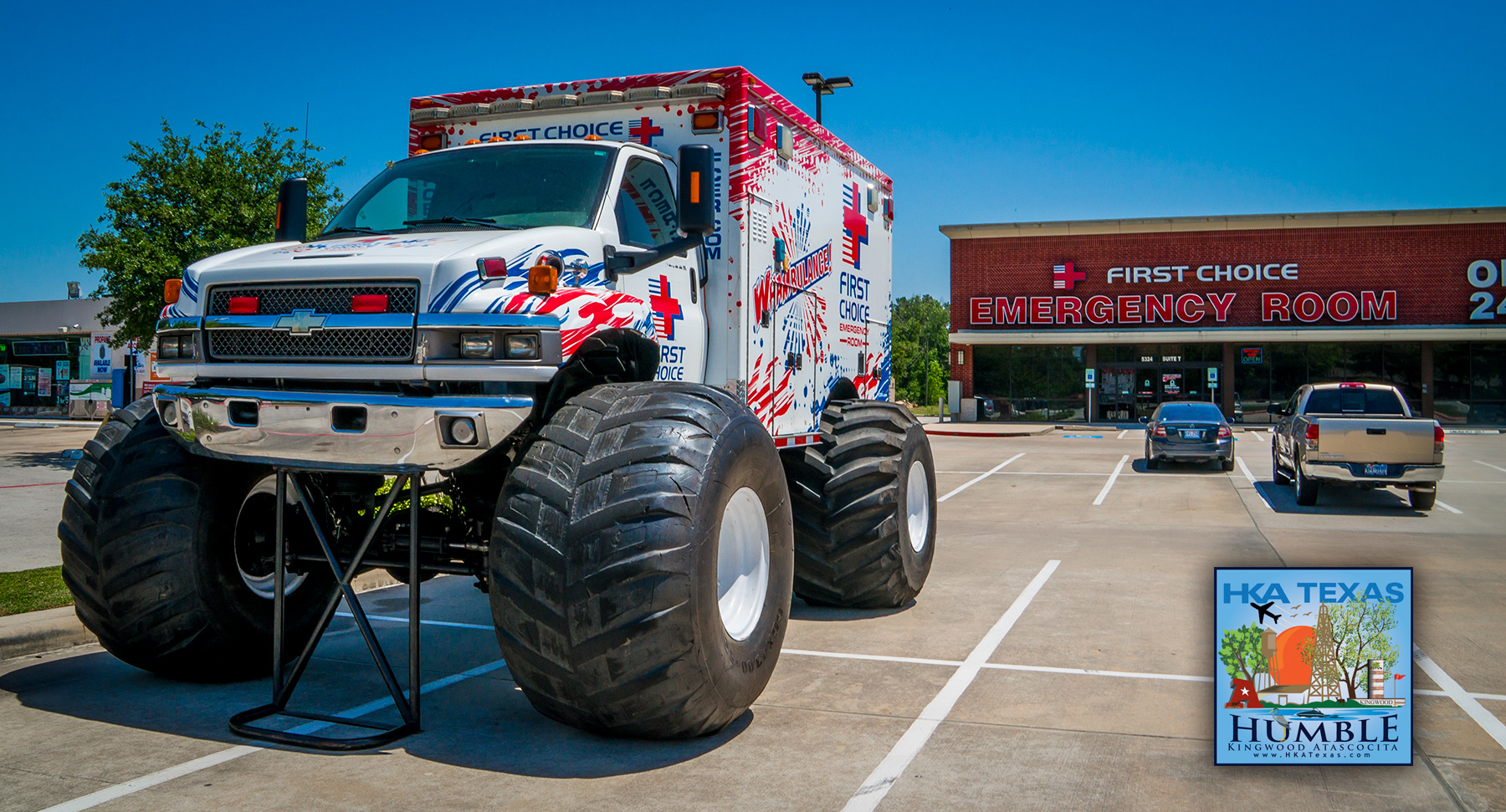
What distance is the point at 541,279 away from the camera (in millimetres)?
4637

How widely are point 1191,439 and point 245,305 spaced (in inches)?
841

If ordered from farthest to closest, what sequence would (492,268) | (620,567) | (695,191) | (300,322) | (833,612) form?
(833,612) < (695,191) < (300,322) < (492,268) < (620,567)

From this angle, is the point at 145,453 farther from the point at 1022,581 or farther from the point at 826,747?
the point at 1022,581

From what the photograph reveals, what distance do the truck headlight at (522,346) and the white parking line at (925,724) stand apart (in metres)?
2.20

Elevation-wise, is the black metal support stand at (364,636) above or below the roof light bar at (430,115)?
below

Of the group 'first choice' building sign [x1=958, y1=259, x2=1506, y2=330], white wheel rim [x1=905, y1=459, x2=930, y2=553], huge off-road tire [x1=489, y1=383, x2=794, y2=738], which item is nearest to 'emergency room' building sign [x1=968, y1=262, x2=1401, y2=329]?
'first choice' building sign [x1=958, y1=259, x2=1506, y2=330]

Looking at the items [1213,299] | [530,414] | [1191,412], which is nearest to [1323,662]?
[530,414]

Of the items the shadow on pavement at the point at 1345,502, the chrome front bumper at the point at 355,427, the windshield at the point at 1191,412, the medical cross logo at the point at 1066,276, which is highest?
the medical cross logo at the point at 1066,276

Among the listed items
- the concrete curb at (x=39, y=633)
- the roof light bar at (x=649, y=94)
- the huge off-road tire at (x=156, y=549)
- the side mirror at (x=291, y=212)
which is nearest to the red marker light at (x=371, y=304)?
the huge off-road tire at (x=156, y=549)

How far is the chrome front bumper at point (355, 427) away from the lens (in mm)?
4480

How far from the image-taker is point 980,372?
46.0 metres

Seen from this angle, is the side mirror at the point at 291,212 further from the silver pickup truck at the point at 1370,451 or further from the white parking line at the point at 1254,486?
the silver pickup truck at the point at 1370,451

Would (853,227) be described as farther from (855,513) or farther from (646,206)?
(646,206)

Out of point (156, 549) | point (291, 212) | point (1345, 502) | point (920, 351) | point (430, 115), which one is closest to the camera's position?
point (156, 549)
